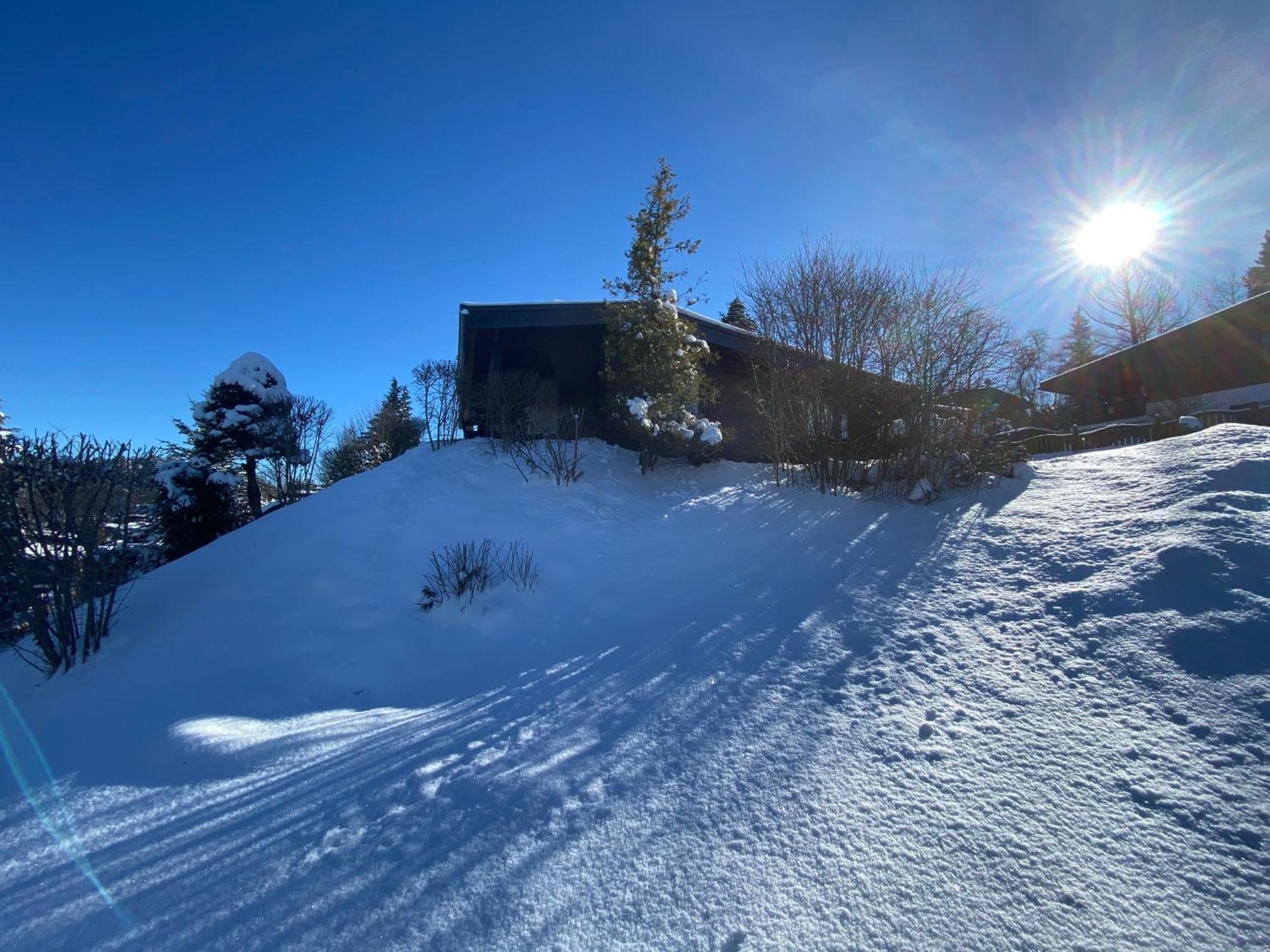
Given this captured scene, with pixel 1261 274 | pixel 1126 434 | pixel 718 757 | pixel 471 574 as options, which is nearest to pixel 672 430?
pixel 471 574

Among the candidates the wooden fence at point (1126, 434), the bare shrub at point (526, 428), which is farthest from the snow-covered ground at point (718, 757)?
the wooden fence at point (1126, 434)

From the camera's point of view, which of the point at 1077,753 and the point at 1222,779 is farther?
the point at 1077,753

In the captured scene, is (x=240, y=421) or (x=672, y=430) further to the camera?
(x=240, y=421)

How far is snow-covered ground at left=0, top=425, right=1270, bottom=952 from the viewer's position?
2107 mm

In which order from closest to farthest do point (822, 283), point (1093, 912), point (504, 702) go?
point (1093, 912) < point (504, 702) < point (822, 283)

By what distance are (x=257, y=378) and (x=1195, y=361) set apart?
29.7 m

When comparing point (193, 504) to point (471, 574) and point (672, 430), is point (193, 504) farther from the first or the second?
point (672, 430)

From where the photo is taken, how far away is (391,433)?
1677 centimetres

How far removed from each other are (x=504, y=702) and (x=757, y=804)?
222 cm

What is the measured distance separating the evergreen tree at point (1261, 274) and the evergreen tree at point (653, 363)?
39.3 m

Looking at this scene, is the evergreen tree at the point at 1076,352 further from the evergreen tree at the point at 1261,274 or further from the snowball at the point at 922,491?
the snowball at the point at 922,491

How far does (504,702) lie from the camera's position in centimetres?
421

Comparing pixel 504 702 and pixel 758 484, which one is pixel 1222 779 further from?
pixel 758 484

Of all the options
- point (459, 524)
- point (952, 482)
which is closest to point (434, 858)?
point (459, 524)
